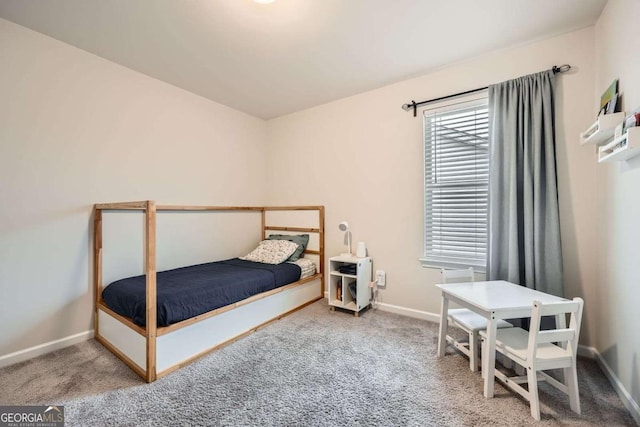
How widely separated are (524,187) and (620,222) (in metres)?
0.56

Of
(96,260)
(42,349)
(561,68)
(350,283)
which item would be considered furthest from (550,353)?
(42,349)

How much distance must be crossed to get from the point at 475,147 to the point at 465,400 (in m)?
2.01

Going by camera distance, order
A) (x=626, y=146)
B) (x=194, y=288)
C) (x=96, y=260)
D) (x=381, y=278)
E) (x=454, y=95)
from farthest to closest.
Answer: (x=381, y=278) < (x=454, y=95) < (x=96, y=260) < (x=194, y=288) < (x=626, y=146)

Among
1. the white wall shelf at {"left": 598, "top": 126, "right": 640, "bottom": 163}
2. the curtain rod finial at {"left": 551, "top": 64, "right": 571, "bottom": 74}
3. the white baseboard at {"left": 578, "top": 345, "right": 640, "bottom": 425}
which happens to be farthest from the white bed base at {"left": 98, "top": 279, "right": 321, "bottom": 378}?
the curtain rod finial at {"left": 551, "top": 64, "right": 571, "bottom": 74}

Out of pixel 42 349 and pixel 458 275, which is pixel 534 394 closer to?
pixel 458 275

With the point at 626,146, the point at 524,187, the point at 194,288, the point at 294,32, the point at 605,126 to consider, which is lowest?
the point at 194,288

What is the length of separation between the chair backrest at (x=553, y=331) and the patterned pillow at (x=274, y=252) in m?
2.33

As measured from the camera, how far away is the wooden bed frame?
1.69m

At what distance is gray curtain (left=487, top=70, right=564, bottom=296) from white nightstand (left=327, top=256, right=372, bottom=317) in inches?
44.8

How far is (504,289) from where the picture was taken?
180 cm

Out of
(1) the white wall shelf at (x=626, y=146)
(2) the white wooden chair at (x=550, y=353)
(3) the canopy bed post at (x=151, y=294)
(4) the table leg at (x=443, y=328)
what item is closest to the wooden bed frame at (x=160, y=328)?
(3) the canopy bed post at (x=151, y=294)

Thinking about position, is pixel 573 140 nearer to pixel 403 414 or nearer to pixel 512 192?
pixel 512 192

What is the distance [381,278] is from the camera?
2.89 m

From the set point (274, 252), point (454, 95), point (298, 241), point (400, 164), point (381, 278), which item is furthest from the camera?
point (298, 241)
